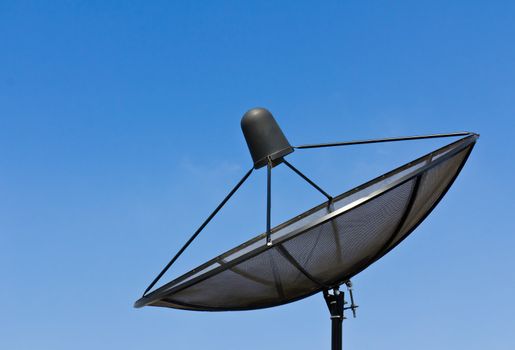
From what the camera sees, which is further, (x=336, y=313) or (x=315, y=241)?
(x=336, y=313)

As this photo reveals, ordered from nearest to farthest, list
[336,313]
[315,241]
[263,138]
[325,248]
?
[315,241]
[325,248]
[336,313]
[263,138]

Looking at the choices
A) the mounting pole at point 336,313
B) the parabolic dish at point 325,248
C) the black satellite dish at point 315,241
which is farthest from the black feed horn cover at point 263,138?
the mounting pole at point 336,313

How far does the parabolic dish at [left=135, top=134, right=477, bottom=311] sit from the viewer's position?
7.88 metres

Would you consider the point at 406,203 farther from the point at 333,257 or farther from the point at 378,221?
the point at 333,257

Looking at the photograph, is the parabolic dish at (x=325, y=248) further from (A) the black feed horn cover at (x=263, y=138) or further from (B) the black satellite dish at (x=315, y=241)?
(A) the black feed horn cover at (x=263, y=138)

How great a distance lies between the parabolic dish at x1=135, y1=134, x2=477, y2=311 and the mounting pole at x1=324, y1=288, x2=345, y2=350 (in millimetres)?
149

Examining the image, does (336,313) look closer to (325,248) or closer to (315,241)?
(325,248)

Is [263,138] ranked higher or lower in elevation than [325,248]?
higher

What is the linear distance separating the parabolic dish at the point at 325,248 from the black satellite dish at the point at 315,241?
12 millimetres

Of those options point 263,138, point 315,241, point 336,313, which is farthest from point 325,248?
point 263,138

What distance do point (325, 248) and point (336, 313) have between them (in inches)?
39.3

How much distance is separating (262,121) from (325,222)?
98.7 inches

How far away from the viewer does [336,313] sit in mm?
9172

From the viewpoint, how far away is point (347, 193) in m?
10.3
